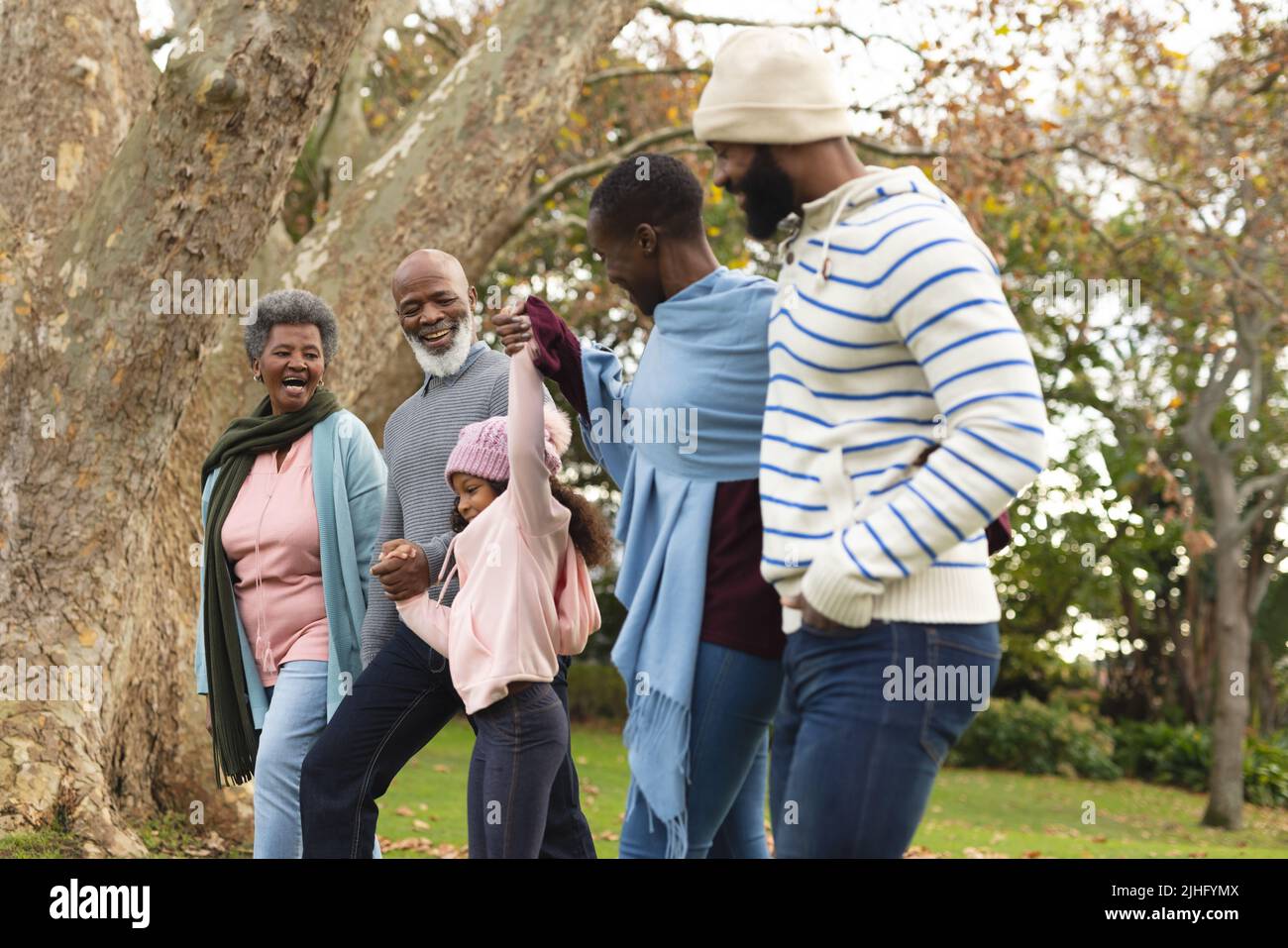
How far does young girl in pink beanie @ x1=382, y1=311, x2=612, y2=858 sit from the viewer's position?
11.6 feet

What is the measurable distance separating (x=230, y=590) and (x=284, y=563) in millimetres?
198

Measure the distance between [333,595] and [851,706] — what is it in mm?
2254

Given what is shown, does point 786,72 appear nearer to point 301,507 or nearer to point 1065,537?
point 301,507

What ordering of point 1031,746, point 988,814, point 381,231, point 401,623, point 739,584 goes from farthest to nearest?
point 1031,746, point 988,814, point 381,231, point 401,623, point 739,584

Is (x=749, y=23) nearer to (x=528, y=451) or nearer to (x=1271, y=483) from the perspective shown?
(x=528, y=451)

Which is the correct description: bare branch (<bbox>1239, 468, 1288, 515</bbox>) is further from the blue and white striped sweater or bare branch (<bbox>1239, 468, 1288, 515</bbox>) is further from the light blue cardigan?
the blue and white striped sweater

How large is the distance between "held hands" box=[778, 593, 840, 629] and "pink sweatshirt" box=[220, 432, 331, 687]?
6.94 feet

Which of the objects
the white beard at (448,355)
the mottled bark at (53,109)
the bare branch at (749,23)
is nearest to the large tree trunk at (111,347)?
the mottled bark at (53,109)

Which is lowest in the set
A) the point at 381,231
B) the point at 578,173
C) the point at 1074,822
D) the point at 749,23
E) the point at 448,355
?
the point at 1074,822

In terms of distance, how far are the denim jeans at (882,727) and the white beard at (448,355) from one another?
2.06m

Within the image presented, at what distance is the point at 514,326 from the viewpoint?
10.9 ft

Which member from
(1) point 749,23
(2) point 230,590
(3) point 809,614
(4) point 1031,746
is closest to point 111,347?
(2) point 230,590

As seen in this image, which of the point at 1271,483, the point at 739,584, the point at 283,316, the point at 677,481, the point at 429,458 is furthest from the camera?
the point at 1271,483

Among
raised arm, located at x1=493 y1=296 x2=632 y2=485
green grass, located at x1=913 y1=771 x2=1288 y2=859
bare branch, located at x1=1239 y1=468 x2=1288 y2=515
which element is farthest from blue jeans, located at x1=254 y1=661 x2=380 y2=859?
bare branch, located at x1=1239 y1=468 x2=1288 y2=515
